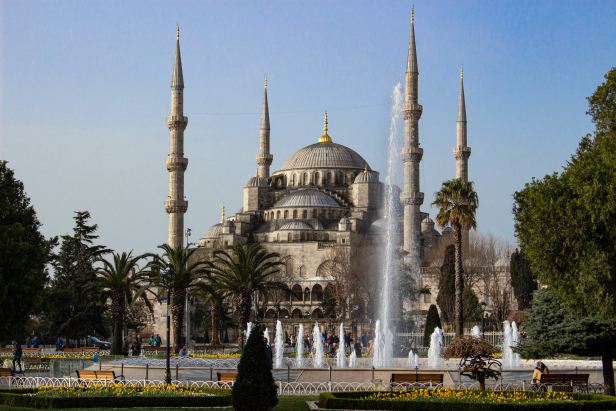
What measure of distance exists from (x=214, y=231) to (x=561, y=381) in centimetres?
4770

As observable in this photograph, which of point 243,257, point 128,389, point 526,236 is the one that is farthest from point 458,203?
point 128,389

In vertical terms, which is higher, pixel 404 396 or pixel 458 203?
pixel 458 203

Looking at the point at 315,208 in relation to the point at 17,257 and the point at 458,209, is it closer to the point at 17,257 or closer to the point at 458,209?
the point at 458,209

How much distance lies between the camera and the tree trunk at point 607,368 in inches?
554

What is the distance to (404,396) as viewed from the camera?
1247cm

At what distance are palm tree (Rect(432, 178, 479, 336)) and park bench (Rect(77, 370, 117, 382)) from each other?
15.2 meters

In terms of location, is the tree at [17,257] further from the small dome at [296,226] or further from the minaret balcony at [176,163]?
the small dome at [296,226]

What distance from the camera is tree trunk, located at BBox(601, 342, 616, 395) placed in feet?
46.2

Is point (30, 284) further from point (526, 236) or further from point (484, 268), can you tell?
point (484, 268)

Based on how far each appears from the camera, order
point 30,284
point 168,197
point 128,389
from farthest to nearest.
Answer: point 168,197
point 30,284
point 128,389

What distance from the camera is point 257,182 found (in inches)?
2409

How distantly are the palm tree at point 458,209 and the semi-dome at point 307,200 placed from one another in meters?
30.2

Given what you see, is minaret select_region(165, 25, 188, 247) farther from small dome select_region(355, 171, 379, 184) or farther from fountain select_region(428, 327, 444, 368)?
Answer: fountain select_region(428, 327, 444, 368)

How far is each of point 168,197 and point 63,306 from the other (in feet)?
38.1
